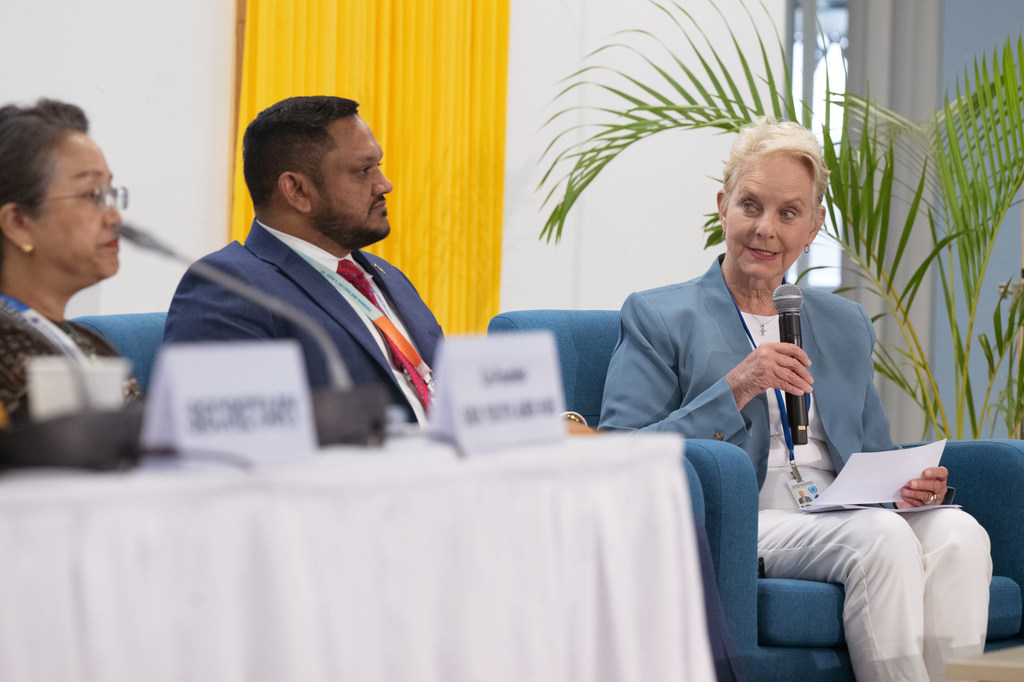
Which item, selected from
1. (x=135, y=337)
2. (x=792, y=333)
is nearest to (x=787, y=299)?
(x=792, y=333)

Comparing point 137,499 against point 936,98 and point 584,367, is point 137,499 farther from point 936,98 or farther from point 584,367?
point 936,98

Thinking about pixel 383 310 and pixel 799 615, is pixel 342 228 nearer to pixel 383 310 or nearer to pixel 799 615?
pixel 383 310

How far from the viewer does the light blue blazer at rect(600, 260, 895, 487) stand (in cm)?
237

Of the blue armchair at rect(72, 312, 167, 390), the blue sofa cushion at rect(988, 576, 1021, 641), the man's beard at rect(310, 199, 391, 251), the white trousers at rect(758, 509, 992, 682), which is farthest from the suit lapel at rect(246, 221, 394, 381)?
the blue sofa cushion at rect(988, 576, 1021, 641)

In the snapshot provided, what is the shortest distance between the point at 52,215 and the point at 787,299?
1.43 meters

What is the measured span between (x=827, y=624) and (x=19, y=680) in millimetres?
1631

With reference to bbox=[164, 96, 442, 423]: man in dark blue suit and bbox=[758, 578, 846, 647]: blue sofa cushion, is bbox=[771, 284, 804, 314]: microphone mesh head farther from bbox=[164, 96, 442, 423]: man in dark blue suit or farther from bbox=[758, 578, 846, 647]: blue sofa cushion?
bbox=[164, 96, 442, 423]: man in dark blue suit

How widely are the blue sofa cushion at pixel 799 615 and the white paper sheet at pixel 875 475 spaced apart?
0.21m

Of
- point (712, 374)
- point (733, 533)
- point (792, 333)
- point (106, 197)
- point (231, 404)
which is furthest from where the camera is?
point (712, 374)

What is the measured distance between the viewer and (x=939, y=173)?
3.49 m

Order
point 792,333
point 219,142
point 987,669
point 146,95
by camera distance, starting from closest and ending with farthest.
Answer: point 987,669, point 792,333, point 146,95, point 219,142

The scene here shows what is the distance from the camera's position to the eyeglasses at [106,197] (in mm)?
1677

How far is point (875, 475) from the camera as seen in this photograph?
2.29 meters

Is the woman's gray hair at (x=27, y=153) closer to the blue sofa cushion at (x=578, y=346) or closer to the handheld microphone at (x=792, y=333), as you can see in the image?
the blue sofa cushion at (x=578, y=346)
